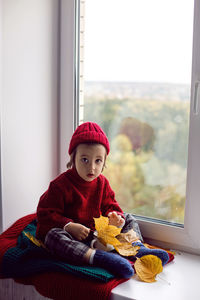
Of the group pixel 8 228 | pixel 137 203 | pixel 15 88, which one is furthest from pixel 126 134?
pixel 8 228

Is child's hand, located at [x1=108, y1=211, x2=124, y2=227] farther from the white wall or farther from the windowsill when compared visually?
the white wall

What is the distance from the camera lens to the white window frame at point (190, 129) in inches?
55.9

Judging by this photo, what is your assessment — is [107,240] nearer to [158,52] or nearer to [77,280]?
[77,280]

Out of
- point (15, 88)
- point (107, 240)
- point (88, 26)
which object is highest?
point (88, 26)

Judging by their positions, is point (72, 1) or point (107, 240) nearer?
point (107, 240)

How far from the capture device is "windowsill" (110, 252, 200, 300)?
1.18 m

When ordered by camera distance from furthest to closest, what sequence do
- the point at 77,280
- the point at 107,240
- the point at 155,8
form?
the point at 155,8 → the point at 107,240 → the point at 77,280

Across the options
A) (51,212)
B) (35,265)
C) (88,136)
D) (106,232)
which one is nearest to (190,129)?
(88,136)

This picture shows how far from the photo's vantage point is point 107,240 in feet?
4.30

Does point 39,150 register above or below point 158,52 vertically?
below

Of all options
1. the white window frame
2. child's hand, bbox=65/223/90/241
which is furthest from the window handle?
child's hand, bbox=65/223/90/241

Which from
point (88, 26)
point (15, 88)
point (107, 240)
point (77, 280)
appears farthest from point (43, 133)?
point (77, 280)

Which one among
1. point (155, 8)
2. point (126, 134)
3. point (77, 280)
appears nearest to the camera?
point (77, 280)

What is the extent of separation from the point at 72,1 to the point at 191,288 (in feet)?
4.04
